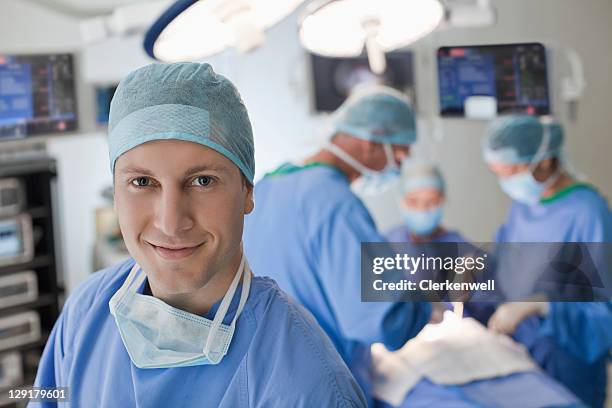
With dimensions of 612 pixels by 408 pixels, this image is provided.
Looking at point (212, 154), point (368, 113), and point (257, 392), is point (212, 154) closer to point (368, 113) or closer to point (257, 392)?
point (257, 392)

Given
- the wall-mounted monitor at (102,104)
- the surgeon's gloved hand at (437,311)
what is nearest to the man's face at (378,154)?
the surgeon's gloved hand at (437,311)

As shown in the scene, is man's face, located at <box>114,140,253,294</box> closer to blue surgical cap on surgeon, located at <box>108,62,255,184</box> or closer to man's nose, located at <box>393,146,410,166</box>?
blue surgical cap on surgeon, located at <box>108,62,255,184</box>

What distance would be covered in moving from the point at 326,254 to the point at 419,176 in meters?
0.40

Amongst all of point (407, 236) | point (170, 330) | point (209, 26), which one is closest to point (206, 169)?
point (170, 330)

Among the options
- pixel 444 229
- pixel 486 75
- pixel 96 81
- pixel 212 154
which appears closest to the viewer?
pixel 212 154

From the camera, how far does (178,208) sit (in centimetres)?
103

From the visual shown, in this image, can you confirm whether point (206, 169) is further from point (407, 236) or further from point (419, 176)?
point (419, 176)

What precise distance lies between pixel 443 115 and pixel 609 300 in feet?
1.67

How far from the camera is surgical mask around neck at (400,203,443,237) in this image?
5.74 feet

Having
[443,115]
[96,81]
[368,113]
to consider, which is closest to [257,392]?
[443,115]

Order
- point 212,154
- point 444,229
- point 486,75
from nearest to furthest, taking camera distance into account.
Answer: point 212,154
point 486,75
point 444,229

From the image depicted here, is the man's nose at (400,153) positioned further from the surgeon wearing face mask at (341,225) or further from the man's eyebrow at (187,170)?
the man's eyebrow at (187,170)

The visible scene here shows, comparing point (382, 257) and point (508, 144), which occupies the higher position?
point (508, 144)

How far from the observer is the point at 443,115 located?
5.16 ft
